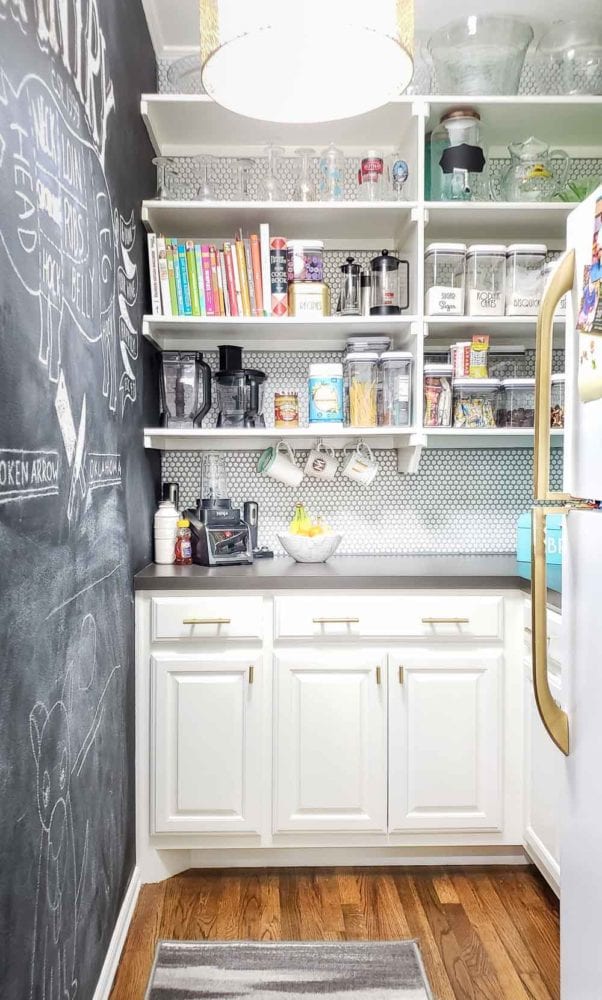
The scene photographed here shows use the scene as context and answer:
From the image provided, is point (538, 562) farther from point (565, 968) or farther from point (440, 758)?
point (440, 758)

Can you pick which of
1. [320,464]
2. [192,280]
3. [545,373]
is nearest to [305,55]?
[545,373]

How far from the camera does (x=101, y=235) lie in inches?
67.7

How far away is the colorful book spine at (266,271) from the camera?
2.36 meters

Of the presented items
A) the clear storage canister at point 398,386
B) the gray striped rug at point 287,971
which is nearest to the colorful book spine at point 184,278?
the clear storage canister at point 398,386

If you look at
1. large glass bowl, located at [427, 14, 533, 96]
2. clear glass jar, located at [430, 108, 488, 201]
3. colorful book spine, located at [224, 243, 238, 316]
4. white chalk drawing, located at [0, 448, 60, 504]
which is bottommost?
white chalk drawing, located at [0, 448, 60, 504]

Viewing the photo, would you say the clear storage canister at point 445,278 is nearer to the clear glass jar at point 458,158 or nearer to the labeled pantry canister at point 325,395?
the clear glass jar at point 458,158

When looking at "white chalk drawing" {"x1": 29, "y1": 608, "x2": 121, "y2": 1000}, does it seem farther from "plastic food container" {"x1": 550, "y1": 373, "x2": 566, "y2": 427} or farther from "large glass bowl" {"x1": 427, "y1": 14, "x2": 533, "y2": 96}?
"large glass bowl" {"x1": 427, "y1": 14, "x2": 533, "y2": 96}

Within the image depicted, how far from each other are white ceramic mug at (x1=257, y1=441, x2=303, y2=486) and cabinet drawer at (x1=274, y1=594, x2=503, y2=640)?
59cm

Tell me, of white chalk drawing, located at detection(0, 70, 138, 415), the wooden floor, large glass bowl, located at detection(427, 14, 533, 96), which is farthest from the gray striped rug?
large glass bowl, located at detection(427, 14, 533, 96)

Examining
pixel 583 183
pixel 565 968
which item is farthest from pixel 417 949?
pixel 583 183

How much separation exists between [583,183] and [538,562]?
1901 mm

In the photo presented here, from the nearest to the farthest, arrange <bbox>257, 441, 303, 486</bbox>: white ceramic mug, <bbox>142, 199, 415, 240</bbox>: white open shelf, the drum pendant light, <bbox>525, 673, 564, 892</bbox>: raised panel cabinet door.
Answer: the drum pendant light → <bbox>525, 673, 564, 892</bbox>: raised panel cabinet door → <bbox>142, 199, 415, 240</bbox>: white open shelf → <bbox>257, 441, 303, 486</bbox>: white ceramic mug

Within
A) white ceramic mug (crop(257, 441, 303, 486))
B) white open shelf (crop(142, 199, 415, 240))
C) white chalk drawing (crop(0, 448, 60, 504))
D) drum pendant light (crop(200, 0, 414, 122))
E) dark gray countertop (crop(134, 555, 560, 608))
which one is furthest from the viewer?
white ceramic mug (crop(257, 441, 303, 486))

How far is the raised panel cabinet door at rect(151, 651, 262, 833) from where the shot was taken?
7.06 ft
